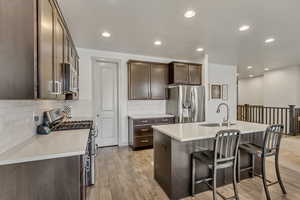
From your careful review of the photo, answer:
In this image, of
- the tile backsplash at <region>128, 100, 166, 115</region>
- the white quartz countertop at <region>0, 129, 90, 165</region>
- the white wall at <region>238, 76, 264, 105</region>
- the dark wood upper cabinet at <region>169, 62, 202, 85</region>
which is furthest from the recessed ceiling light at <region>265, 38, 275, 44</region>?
the white wall at <region>238, 76, 264, 105</region>

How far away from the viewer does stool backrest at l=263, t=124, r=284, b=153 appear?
1.92m

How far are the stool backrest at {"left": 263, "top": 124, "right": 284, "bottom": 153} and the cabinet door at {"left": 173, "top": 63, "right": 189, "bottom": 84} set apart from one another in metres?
2.66

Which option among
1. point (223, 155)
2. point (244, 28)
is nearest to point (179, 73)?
point (244, 28)

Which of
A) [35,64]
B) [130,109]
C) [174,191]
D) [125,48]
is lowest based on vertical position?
[174,191]

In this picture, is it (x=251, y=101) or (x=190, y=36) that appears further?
(x=251, y=101)

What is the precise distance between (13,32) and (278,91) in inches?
338

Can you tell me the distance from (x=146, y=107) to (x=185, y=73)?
160cm

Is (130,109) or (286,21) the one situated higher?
(286,21)

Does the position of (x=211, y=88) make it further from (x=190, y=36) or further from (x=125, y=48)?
(x=125, y=48)

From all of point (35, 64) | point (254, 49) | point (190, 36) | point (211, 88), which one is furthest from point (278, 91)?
point (35, 64)

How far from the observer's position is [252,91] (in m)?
8.60

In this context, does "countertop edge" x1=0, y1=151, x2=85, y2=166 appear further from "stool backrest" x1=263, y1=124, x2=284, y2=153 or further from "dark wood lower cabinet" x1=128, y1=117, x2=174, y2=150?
"dark wood lower cabinet" x1=128, y1=117, x2=174, y2=150

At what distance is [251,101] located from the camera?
8.70 metres

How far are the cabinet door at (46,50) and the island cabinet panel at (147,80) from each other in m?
2.70
